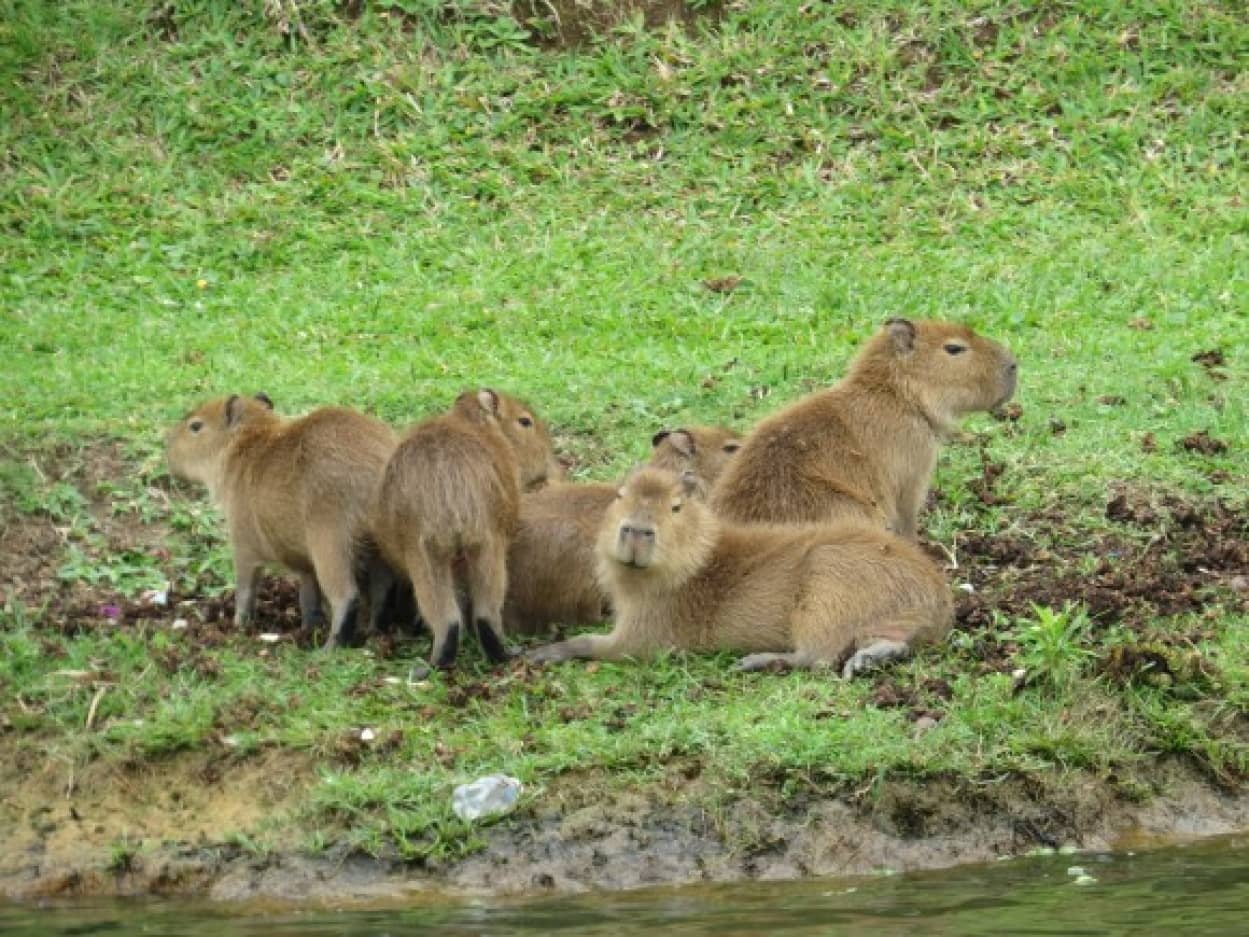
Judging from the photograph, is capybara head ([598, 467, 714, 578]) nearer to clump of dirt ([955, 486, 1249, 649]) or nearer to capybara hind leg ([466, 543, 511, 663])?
capybara hind leg ([466, 543, 511, 663])

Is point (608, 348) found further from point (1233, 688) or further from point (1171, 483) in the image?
point (1233, 688)

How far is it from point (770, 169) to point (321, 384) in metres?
3.69

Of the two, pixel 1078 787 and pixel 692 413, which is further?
pixel 692 413

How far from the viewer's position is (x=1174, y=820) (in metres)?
7.03

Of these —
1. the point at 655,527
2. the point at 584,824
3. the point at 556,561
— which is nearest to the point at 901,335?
the point at 556,561

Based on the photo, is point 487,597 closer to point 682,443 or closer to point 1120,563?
point 682,443

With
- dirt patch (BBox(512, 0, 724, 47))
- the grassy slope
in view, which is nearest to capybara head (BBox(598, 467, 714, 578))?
the grassy slope

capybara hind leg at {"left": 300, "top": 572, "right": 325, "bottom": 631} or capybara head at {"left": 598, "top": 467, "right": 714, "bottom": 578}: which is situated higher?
capybara head at {"left": 598, "top": 467, "right": 714, "bottom": 578}

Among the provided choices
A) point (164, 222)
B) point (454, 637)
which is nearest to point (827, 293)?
point (164, 222)

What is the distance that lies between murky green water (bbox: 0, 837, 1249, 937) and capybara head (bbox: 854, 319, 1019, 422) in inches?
111

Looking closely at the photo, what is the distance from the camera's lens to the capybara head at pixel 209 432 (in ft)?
27.6

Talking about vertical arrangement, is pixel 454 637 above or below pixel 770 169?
below

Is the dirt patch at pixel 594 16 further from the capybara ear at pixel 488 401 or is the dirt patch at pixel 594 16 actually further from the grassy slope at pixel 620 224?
the capybara ear at pixel 488 401

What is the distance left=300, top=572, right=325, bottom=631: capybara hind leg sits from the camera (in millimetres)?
8172
